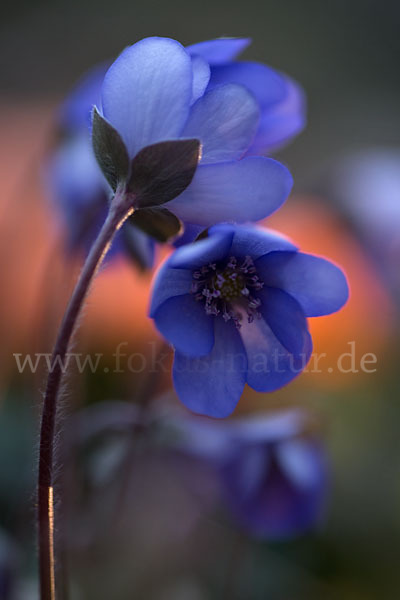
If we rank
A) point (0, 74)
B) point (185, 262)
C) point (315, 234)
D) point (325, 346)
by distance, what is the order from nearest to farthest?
point (185, 262)
point (325, 346)
point (315, 234)
point (0, 74)

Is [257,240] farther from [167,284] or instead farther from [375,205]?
[375,205]

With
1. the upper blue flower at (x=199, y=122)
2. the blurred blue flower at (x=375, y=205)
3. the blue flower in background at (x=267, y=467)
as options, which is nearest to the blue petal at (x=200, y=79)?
the upper blue flower at (x=199, y=122)

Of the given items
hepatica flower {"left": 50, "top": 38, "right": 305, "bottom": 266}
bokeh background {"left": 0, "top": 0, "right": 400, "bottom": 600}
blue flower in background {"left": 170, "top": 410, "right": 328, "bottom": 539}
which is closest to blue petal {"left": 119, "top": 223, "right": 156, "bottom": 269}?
bokeh background {"left": 0, "top": 0, "right": 400, "bottom": 600}

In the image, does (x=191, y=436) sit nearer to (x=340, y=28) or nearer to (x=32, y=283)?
(x=32, y=283)

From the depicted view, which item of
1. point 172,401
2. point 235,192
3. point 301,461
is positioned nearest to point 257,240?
point 235,192

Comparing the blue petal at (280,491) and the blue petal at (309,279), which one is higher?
the blue petal at (309,279)

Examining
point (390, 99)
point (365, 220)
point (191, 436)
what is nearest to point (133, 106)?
point (191, 436)

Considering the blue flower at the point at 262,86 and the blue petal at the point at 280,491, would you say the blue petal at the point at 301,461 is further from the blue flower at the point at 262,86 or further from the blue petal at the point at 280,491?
the blue flower at the point at 262,86
